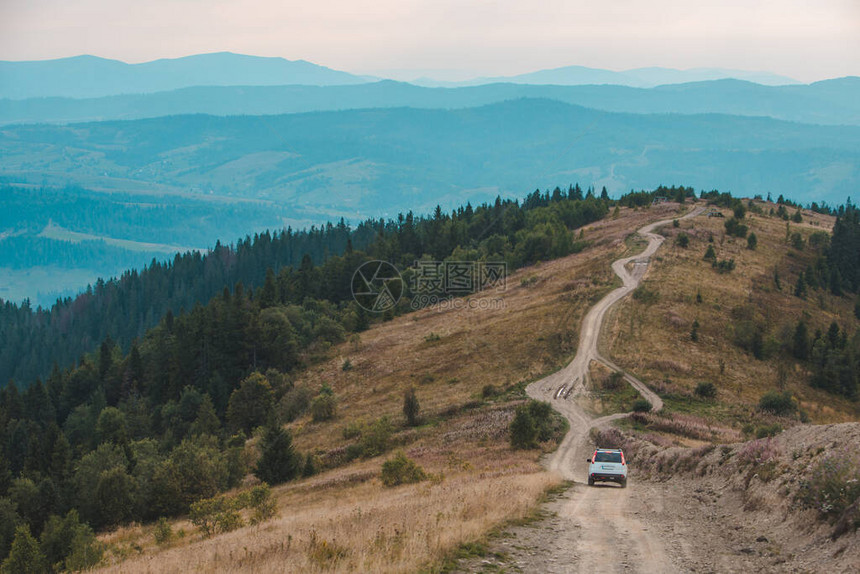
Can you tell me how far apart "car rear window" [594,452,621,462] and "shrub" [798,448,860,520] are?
1336 cm

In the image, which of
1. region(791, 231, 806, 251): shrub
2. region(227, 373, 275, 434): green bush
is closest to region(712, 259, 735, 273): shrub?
region(791, 231, 806, 251): shrub

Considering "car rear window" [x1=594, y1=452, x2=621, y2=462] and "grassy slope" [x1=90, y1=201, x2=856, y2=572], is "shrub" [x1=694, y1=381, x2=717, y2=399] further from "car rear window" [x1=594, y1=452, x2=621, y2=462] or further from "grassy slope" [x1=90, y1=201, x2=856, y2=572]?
"car rear window" [x1=594, y1=452, x2=621, y2=462]

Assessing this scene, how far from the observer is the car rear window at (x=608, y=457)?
111 feet

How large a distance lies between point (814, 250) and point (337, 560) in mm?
126313

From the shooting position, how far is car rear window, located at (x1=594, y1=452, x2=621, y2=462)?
1334 inches

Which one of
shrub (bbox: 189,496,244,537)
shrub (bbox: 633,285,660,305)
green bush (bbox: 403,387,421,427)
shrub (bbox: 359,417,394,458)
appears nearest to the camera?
shrub (bbox: 189,496,244,537)

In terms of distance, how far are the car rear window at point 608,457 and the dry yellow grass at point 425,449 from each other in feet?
10.9

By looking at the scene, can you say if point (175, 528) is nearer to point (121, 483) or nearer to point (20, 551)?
point (20, 551)

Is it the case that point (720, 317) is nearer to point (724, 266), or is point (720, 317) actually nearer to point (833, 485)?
point (724, 266)

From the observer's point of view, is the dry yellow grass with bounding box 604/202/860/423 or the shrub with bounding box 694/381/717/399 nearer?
the shrub with bounding box 694/381/717/399

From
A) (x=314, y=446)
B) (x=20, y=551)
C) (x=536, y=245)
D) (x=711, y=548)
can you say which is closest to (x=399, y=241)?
(x=536, y=245)

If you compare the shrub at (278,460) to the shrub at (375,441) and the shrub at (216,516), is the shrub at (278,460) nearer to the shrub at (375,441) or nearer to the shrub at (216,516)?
the shrub at (375,441)

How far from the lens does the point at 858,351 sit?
70.4 m

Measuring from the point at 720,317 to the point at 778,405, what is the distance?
25.7 m
